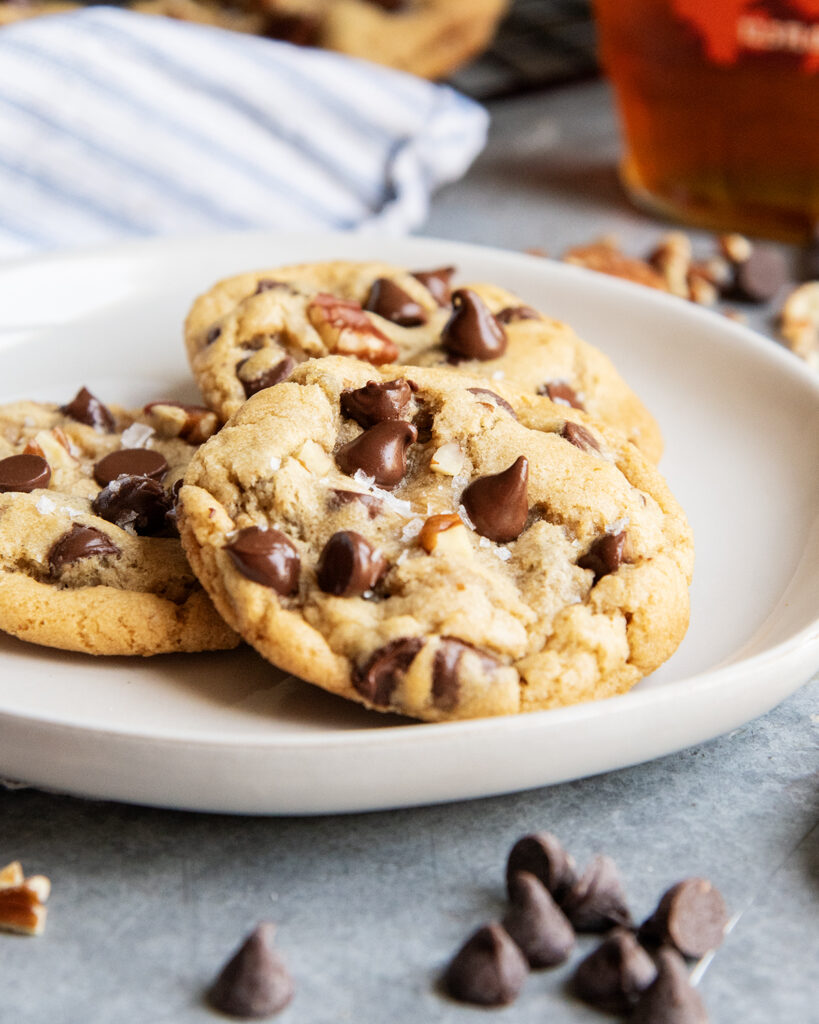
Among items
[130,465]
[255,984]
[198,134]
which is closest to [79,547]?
[130,465]

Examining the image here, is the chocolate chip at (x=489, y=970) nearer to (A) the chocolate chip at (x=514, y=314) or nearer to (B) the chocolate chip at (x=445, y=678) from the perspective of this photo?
(B) the chocolate chip at (x=445, y=678)

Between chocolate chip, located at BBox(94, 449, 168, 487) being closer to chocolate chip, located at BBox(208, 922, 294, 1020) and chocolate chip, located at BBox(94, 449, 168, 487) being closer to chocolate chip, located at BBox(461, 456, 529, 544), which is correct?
chocolate chip, located at BBox(461, 456, 529, 544)

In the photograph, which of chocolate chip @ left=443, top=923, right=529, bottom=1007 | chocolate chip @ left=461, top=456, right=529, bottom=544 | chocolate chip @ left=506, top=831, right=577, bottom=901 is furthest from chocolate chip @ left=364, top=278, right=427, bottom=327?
chocolate chip @ left=443, top=923, right=529, bottom=1007

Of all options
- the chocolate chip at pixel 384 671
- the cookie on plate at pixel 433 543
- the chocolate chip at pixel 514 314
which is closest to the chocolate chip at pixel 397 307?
the chocolate chip at pixel 514 314

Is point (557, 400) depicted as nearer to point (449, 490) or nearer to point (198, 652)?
point (449, 490)

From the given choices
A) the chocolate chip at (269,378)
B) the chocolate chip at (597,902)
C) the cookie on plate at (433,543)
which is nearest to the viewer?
the chocolate chip at (597,902)

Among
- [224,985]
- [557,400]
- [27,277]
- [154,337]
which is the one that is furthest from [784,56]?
[224,985]
